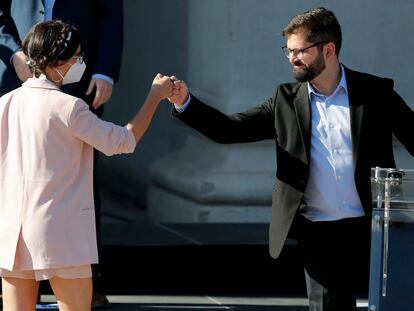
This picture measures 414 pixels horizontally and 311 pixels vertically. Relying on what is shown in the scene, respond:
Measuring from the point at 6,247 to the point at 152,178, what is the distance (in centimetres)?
345

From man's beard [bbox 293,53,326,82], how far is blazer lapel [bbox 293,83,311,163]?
0.10 m

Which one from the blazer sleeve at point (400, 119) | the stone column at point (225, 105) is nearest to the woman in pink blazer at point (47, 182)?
the blazer sleeve at point (400, 119)

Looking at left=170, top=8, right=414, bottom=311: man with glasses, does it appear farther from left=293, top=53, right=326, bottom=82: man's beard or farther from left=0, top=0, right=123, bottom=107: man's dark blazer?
left=0, top=0, right=123, bottom=107: man's dark blazer

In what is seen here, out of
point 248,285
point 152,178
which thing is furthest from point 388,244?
point 152,178

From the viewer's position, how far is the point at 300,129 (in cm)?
506

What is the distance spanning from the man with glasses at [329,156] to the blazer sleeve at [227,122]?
0.44 feet

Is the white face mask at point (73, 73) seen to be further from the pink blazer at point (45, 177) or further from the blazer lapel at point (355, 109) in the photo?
the blazer lapel at point (355, 109)

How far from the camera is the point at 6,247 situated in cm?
459

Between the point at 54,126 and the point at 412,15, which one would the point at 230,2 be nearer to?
the point at 412,15

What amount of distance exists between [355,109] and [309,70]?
0.82 ft

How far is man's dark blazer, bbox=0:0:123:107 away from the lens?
636cm

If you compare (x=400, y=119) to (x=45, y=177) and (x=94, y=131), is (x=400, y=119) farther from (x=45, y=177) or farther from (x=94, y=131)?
(x=45, y=177)

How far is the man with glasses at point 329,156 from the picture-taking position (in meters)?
5.01

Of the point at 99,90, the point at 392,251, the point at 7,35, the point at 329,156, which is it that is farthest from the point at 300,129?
the point at 7,35
